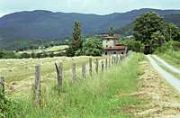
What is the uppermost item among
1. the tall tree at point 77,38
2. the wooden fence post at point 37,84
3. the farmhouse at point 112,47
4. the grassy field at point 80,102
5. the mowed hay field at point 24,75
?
the wooden fence post at point 37,84

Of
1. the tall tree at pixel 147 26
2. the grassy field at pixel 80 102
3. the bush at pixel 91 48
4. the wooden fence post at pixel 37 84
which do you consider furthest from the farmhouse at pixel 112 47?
the wooden fence post at pixel 37 84

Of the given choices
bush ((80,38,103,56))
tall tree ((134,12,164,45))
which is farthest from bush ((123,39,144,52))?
bush ((80,38,103,56))

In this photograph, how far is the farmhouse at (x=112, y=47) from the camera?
161 meters

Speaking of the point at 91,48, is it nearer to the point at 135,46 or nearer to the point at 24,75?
the point at 135,46

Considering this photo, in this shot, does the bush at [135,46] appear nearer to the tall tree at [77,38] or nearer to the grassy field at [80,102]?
the tall tree at [77,38]

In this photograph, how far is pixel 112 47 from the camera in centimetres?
16775

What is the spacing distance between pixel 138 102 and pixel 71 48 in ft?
470

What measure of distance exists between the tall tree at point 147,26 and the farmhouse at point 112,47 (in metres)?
6.55

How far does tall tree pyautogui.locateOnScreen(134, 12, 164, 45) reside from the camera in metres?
165

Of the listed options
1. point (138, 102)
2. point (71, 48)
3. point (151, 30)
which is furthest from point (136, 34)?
point (138, 102)

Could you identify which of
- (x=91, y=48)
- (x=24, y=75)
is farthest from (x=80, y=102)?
(x=91, y=48)

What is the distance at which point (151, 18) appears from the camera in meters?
170

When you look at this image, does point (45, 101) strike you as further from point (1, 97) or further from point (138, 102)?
point (138, 102)

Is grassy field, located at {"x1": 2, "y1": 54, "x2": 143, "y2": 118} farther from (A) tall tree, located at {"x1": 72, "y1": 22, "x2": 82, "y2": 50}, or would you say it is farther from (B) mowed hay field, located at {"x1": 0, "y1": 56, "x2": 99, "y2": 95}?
(A) tall tree, located at {"x1": 72, "y1": 22, "x2": 82, "y2": 50}
